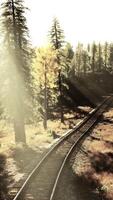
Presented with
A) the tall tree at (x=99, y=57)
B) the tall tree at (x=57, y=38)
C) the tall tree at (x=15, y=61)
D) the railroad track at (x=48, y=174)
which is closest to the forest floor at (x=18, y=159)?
the railroad track at (x=48, y=174)

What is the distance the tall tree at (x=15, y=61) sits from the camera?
30203 millimetres

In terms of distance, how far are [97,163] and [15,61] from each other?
11.4 metres

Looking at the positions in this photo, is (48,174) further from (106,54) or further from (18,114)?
(106,54)

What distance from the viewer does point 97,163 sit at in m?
24.2

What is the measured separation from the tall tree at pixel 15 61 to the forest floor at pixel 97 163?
20.9 ft

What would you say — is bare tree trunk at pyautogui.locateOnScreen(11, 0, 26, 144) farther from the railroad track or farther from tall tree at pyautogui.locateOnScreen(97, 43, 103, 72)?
tall tree at pyautogui.locateOnScreen(97, 43, 103, 72)

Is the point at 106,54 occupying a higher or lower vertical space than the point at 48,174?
higher

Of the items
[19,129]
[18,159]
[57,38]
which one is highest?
[57,38]

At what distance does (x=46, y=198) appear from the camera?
1662 cm

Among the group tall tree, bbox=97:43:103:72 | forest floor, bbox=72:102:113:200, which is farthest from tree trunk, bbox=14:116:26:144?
tall tree, bbox=97:43:103:72

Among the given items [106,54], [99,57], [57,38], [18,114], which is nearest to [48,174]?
[18,114]

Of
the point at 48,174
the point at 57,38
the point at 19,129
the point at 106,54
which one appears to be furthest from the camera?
the point at 106,54

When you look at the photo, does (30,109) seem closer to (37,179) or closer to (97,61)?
(37,179)

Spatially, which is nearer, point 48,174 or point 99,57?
point 48,174
